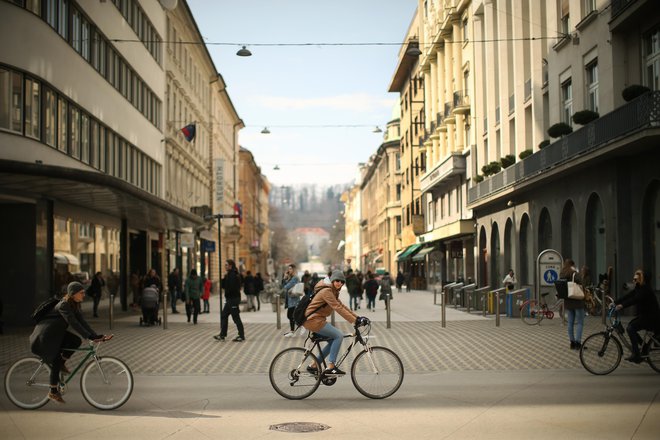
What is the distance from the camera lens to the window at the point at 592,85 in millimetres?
30125

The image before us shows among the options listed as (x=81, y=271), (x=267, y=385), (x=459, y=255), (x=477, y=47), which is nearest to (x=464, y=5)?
(x=477, y=47)

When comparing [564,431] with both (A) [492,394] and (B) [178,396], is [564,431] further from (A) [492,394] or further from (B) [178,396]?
(B) [178,396]

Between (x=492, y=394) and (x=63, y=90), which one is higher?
(x=63, y=90)

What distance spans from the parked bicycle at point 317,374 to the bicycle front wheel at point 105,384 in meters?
1.89

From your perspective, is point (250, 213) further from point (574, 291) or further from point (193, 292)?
point (574, 291)

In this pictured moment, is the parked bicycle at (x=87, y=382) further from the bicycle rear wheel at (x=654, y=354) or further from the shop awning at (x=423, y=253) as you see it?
the shop awning at (x=423, y=253)

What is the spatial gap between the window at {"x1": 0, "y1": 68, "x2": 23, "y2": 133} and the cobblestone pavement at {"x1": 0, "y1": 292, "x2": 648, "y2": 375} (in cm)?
545

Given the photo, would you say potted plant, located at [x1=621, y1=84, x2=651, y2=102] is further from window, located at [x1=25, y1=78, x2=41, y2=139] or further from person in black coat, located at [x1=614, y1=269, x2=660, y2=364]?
window, located at [x1=25, y1=78, x2=41, y2=139]

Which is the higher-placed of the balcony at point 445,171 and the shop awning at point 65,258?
the balcony at point 445,171

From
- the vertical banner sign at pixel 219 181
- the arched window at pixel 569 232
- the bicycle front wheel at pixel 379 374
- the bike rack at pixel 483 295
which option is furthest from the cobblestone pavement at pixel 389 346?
the vertical banner sign at pixel 219 181

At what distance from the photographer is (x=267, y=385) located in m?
13.4

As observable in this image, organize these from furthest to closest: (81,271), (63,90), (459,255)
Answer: (459,255)
(81,271)
(63,90)

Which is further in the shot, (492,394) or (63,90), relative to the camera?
(63,90)

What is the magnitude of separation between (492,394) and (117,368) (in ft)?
15.9
